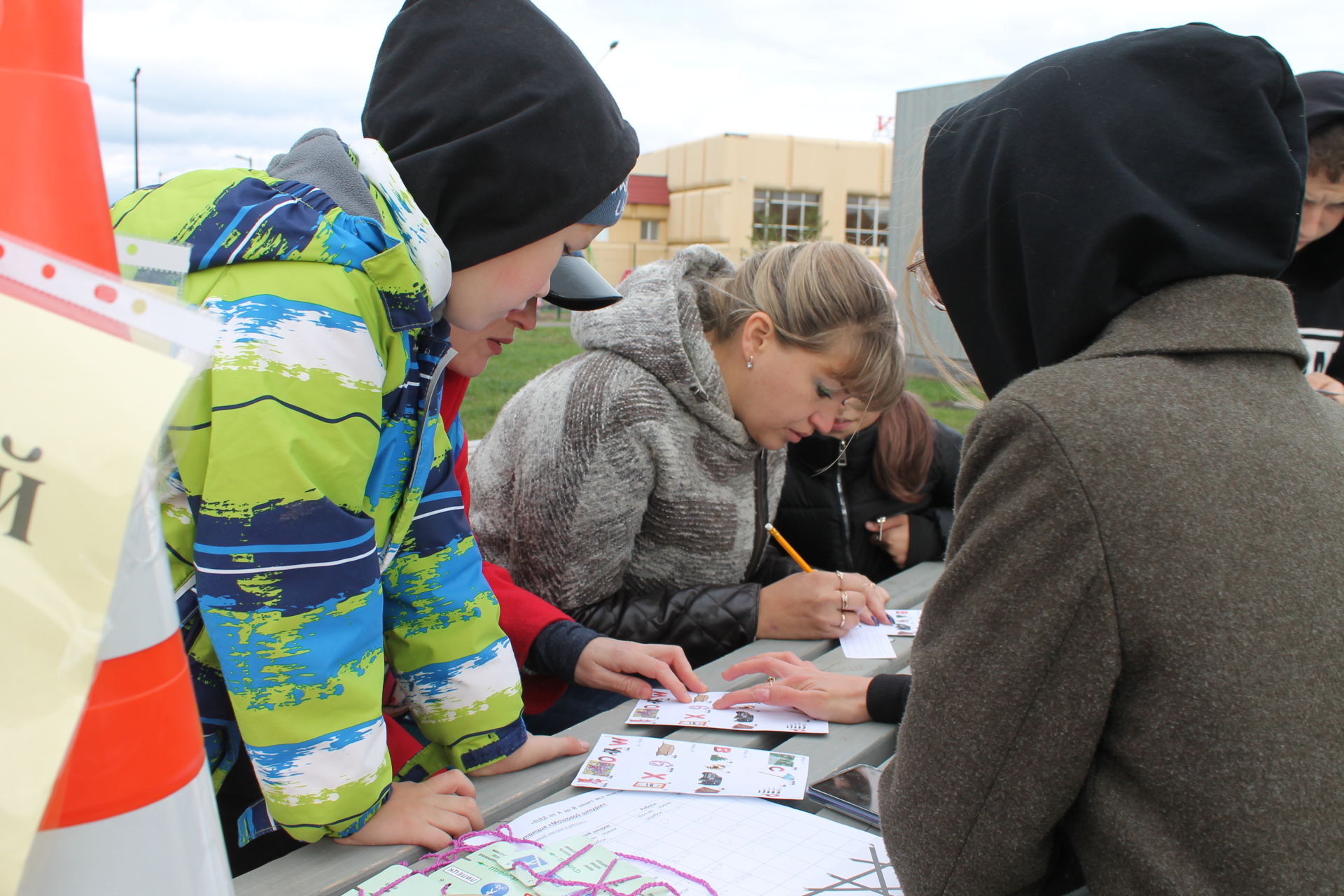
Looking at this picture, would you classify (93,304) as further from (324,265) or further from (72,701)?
(324,265)

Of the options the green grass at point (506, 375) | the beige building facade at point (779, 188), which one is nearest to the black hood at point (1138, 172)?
the green grass at point (506, 375)

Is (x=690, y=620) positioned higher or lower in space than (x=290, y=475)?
lower

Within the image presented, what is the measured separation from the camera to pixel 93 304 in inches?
17.4

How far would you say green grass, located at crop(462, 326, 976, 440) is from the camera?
665 centimetres

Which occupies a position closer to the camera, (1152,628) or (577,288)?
(1152,628)

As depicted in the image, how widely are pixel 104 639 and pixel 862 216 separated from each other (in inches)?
1180

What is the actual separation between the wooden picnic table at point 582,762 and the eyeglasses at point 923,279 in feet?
1.83

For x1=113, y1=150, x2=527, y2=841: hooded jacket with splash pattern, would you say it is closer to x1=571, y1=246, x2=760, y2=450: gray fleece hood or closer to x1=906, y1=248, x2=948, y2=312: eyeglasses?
x1=906, y1=248, x2=948, y2=312: eyeglasses

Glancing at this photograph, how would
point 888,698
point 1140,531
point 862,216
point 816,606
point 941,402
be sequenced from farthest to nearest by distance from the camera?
point 862,216
point 941,402
point 816,606
point 888,698
point 1140,531

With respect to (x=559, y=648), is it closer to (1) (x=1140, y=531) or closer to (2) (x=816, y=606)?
(2) (x=816, y=606)

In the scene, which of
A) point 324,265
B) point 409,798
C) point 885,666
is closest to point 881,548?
point 885,666

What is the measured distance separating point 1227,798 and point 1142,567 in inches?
7.8

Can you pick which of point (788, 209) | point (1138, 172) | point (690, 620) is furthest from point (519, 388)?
point (788, 209)

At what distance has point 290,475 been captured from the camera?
0.92 m
